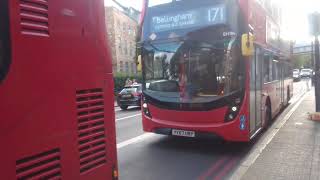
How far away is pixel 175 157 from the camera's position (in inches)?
311

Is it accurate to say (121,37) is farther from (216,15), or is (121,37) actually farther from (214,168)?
(214,168)

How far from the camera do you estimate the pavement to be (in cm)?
615

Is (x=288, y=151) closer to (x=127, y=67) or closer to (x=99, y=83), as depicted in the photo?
(x=99, y=83)

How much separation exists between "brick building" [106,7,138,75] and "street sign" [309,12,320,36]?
4021 cm

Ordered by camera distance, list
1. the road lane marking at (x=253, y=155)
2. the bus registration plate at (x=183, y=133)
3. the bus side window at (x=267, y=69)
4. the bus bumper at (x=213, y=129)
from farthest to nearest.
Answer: the bus side window at (x=267, y=69) → the bus registration plate at (x=183, y=133) → the bus bumper at (x=213, y=129) → the road lane marking at (x=253, y=155)

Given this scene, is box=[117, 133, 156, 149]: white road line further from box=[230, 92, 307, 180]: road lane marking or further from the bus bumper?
box=[230, 92, 307, 180]: road lane marking

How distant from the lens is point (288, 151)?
7.83m

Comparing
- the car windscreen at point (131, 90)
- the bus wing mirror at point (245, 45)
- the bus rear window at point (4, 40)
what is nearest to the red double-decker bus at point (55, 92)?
the bus rear window at point (4, 40)

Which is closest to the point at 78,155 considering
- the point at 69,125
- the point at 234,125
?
the point at 69,125

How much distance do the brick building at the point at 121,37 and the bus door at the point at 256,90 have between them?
42839 mm

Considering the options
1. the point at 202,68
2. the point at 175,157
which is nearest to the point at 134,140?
the point at 175,157

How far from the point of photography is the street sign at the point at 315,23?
12116 millimetres

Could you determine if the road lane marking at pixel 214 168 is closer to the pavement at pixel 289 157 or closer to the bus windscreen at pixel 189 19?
the pavement at pixel 289 157

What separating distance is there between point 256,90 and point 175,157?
2409mm
